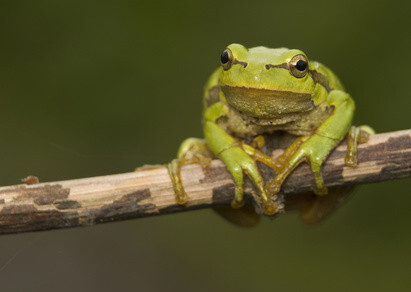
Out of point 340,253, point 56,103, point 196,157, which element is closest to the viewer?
point 196,157

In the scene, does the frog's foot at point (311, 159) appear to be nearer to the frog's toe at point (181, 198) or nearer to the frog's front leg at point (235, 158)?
the frog's front leg at point (235, 158)

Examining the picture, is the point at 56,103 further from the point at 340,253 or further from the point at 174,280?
the point at 340,253

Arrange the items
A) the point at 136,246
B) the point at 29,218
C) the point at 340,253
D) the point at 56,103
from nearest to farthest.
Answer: the point at 29,218 → the point at 340,253 → the point at 136,246 → the point at 56,103

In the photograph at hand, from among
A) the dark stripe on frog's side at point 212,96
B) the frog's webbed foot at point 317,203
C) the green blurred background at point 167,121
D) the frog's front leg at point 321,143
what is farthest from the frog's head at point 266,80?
the green blurred background at point 167,121

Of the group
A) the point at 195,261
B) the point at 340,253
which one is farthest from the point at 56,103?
the point at 340,253

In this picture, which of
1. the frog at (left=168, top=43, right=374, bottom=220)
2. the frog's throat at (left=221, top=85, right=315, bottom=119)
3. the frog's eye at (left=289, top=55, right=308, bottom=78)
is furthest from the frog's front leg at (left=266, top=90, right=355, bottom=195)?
the frog's eye at (left=289, top=55, right=308, bottom=78)

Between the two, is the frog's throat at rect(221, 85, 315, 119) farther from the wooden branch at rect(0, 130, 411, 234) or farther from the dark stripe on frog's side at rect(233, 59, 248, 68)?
the wooden branch at rect(0, 130, 411, 234)

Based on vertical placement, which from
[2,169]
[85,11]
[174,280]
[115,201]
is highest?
[85,11]
